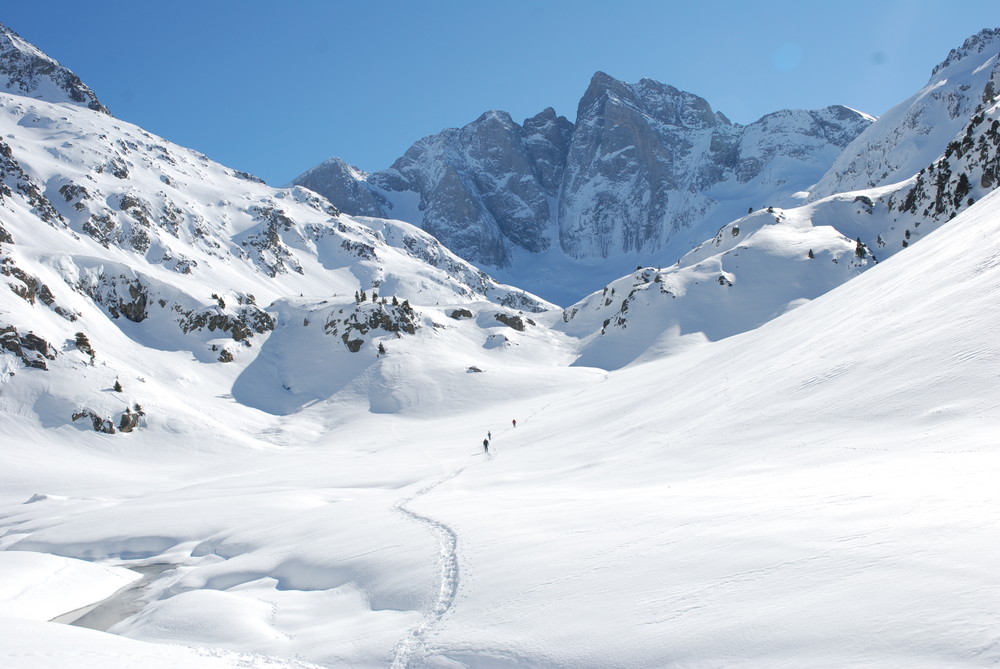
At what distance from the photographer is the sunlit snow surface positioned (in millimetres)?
7309

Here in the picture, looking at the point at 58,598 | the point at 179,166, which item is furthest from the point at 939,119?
the point at 179,166

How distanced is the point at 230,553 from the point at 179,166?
155 meters

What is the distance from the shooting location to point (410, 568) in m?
13.8

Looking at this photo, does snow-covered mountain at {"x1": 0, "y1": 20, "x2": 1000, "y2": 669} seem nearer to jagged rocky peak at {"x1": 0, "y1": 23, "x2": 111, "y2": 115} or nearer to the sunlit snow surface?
the sunlit snow surface

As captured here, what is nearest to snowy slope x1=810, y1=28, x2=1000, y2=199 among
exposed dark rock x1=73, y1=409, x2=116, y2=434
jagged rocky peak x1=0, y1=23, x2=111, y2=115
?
exposed dark rock x1=73, y1=409, x2=116, y2=434

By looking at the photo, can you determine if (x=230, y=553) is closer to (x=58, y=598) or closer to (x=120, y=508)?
(x=58, y=598)

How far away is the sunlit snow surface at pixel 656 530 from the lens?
7309 mm

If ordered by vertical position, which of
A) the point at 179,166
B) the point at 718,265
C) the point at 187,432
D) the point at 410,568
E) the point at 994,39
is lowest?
the point at 410,568

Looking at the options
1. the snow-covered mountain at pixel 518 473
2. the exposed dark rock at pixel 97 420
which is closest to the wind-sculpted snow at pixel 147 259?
the exposed dark rock at pixel 97 420

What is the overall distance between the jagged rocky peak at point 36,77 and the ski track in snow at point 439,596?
185924mm

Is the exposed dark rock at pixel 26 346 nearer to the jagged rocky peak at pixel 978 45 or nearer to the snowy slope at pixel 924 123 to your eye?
the snowy slope at pixel 924 123

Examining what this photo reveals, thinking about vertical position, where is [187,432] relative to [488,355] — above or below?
below

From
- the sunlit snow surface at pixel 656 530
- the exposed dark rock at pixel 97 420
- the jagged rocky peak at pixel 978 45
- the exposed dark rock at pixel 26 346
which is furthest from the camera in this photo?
the jagged rocky peak at pixel 978 45

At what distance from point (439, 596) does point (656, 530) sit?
4780 millimetres
